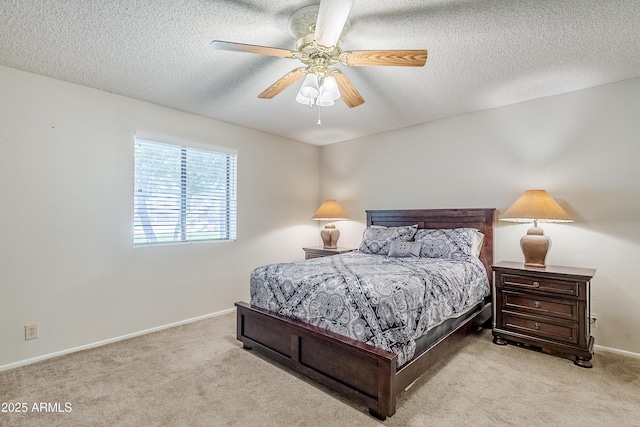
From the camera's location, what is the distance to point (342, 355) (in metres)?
2.04

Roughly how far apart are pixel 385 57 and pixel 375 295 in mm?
1507

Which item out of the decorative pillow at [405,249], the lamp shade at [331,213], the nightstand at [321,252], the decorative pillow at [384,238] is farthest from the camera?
the lamp shade at [331,213]

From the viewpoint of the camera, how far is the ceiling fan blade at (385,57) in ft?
5.93

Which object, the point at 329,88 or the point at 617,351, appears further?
the point at 617,351

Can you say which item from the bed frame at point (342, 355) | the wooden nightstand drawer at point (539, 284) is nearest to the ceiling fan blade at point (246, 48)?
the bed frame at point (342, 355)

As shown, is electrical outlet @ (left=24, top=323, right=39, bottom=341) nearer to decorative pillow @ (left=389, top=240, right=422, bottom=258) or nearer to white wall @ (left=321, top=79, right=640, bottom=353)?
decorative pillow @ (left=389, top=240, right=422, bottom=258)

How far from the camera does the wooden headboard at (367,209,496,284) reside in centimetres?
348

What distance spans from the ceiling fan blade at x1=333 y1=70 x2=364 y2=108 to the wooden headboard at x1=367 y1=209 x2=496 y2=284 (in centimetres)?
198

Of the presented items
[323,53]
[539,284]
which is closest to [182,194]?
[323,53]

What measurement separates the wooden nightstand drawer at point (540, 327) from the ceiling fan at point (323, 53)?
2.45 metres

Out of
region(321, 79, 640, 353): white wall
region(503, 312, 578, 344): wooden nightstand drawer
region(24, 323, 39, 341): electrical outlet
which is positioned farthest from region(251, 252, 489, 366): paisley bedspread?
region(24, 323, 39, 341): electrical outlet

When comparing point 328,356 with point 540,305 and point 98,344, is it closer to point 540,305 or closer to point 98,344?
point 540,305

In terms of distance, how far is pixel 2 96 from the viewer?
2.52 m

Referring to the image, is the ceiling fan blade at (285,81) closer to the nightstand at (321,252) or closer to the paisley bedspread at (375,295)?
the paisley bedspread at (375,295)
